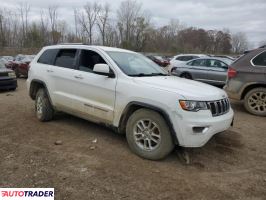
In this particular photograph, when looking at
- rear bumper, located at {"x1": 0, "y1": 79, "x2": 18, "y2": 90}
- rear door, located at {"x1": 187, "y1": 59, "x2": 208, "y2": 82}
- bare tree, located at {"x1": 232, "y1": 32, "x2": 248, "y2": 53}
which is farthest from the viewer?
bare tree, located at {"x1": 232, "y1": 32, "x2": 248, "y2": 53}

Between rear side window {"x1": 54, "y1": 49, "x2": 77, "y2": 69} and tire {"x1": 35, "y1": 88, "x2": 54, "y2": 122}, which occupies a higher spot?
rear side window {"x1": 54, "y1": 49, "x2": 77, "y2": 69}

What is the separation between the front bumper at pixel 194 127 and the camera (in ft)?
12.9

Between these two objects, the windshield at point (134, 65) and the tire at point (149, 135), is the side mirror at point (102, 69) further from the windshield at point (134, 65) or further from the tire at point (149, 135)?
the tire at point (149, 135)

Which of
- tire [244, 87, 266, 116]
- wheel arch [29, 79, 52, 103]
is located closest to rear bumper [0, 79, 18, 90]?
wheel arch [29, 79, 52, 103]

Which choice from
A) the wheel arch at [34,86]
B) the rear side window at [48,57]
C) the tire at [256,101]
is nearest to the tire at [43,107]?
the wheel arch at [34,86]

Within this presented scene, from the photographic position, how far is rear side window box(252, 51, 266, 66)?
745 cm

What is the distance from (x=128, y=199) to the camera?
3275 mm

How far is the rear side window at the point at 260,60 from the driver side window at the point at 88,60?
4648mm

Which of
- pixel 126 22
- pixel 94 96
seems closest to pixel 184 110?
pixel 94 96

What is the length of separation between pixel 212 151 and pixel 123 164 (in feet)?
5.48

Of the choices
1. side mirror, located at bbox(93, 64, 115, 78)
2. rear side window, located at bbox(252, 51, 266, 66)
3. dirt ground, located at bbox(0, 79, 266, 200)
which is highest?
rear side window, located at bbox(252, 51, 266, 66)

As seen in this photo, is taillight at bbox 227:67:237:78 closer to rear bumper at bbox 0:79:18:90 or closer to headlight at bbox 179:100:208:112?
headlight at bbox 179:100:208:112

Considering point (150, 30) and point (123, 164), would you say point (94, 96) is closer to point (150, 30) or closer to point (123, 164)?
point (123, 164)

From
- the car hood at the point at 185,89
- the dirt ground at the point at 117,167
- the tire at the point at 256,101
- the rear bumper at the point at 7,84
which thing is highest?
A: the car hood at the point at 185,89
